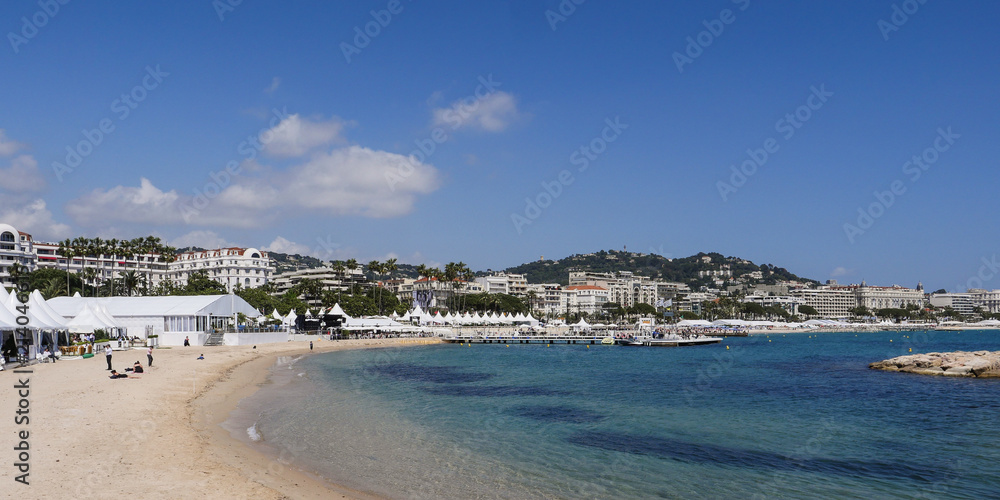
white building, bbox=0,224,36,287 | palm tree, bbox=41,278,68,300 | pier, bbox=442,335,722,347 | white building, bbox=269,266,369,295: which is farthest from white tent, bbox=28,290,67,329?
white building, bbox=269,266,369,295

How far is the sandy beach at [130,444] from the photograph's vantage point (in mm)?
12531

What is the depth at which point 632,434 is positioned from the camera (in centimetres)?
2150

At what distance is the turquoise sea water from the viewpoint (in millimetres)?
15484

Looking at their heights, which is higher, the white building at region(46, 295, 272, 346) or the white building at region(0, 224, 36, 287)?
the white building at region(0, 224, 36, 287)

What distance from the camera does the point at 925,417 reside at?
85.2 ft

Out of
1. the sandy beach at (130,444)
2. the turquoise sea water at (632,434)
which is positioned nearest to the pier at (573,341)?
the turquoise sea water at (632,434)

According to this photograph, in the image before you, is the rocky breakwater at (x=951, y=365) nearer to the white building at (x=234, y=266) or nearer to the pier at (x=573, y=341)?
the pier at (x=573, y=341)

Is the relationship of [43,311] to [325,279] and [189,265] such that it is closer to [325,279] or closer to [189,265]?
[325,279]

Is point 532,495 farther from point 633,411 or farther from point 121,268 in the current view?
point 121,268

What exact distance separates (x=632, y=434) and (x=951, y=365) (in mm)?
34558

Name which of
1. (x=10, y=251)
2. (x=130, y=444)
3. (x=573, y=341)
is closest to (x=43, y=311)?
(x=130, y=444)

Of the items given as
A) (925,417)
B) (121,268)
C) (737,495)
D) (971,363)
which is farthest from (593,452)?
(121,268)

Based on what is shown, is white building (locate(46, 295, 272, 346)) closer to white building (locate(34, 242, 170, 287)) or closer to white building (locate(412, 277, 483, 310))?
white building (locate(34, 242, 170, 287))

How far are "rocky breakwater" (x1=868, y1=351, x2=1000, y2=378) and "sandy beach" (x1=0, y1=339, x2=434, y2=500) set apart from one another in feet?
141
